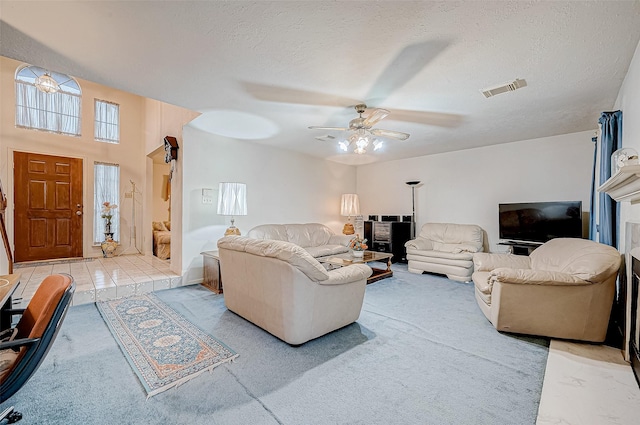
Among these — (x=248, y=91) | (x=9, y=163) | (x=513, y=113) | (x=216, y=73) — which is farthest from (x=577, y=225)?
(x=9, y=163)

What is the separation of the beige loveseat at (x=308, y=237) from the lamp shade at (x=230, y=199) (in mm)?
623

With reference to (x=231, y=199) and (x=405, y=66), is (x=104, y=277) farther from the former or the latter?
(x=405, y=66)

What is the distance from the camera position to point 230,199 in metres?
4.23

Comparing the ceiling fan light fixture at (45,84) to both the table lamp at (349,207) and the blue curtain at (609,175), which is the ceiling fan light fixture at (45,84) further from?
the blue curtain at (609,175)

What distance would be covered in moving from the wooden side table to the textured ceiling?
213cm

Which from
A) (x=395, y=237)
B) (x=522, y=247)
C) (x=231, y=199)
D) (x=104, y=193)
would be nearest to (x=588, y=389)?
(x=522, y=247)

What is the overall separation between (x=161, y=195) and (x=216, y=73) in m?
5.43

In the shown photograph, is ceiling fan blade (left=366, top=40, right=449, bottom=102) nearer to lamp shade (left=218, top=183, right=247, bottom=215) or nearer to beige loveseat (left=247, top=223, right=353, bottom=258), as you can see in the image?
lamp shade (left=218, top=183, right=247, bottom=215)

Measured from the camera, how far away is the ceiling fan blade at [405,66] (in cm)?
211

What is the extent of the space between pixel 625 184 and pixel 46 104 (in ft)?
27.5

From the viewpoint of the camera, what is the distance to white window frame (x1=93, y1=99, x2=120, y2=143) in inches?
228

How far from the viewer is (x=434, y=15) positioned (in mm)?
1763

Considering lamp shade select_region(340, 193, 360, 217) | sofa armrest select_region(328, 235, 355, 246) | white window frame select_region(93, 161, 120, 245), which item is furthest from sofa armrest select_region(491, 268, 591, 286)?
white window frame select_region(93, 161, 120, 245)

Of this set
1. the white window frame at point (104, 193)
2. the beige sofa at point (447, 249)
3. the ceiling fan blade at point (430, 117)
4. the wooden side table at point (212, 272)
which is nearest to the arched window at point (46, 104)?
the white window frame at point (104, 193)
